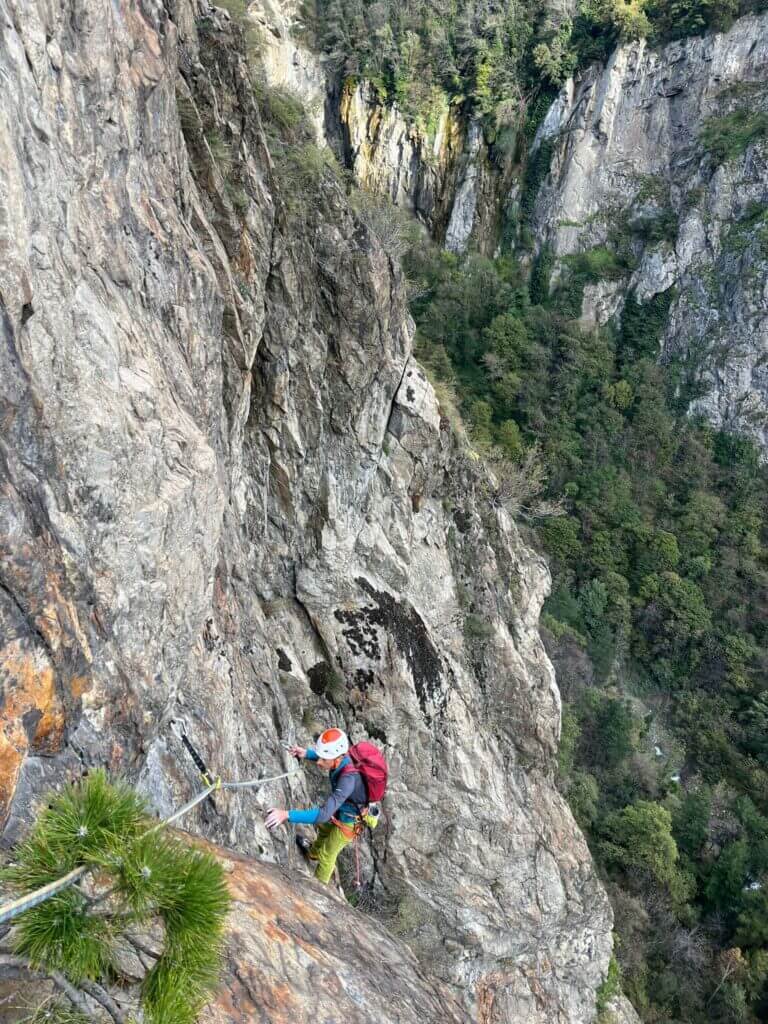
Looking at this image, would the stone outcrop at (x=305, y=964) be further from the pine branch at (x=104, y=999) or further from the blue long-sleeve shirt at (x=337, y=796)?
the blue long-sleeve shirt at (x=337, y=796)

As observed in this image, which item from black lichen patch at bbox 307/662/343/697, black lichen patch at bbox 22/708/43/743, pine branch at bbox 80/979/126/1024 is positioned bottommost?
black lichen patch at bbox 307/662/343/697

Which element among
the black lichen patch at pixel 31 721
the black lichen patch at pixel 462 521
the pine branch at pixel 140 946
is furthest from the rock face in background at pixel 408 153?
the pine branch at pixel 140 946

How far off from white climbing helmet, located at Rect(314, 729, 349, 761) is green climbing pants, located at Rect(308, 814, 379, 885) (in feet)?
4.42

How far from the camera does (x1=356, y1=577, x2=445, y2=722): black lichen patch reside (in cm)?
1220

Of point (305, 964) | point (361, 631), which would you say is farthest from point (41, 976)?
point (361, 631)

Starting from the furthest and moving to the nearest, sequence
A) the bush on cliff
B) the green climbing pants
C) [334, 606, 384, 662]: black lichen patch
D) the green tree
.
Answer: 1. the green tree
2. [334, 606, 384, 662]: black lichen patch
3. the green climbing pants
4. the bush on cliff

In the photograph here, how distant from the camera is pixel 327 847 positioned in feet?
21.4

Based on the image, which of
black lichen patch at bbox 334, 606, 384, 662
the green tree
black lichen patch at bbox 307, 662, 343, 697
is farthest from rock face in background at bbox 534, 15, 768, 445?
black lichen patch at bbox 307, 662, 343, 697

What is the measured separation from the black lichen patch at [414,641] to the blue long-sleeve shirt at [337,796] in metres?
6.42

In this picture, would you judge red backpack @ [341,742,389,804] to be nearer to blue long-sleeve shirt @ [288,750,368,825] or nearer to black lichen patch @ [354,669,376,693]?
blue long-sleeve shirt @ [288,750,368,825]

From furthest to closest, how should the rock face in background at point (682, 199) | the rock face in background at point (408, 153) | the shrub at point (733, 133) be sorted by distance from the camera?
the rock face in background at point (682, 199) → the shrub at point (733, 133) → the rock face in background at point (408, 153)

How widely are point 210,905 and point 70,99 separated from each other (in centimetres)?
533

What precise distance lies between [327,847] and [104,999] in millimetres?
4854

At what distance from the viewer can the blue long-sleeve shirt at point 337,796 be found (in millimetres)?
5434
